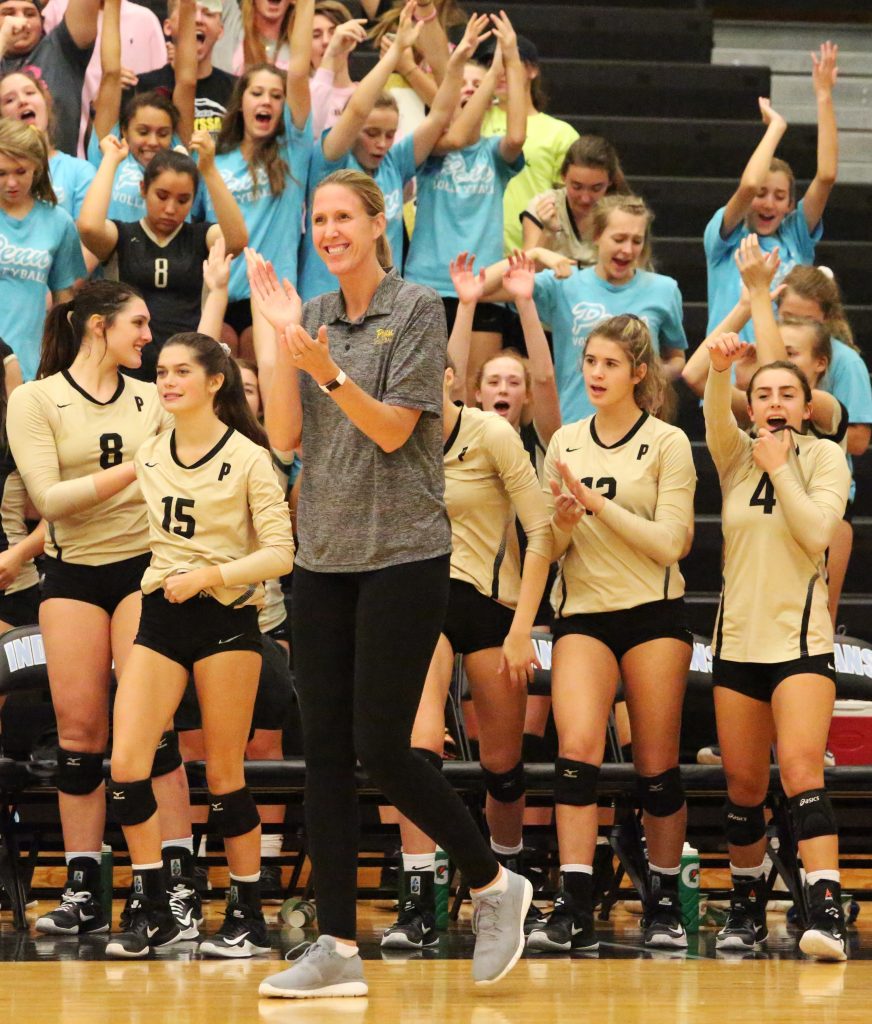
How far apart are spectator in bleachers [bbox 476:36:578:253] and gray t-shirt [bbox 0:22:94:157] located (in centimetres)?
175

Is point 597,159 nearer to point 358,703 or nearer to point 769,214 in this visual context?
point 769,214

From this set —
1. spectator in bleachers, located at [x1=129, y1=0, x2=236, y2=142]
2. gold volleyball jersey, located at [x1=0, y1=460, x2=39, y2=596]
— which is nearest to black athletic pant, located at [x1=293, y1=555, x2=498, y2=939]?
gold volleyball jersey, located at [x1=0, y1=460, x2=39, y2=596]

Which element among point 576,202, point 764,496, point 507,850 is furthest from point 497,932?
point 576,202

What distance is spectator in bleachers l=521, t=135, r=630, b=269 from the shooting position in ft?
21.2

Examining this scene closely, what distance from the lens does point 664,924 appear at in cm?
460

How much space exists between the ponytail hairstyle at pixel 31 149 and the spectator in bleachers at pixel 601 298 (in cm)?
166

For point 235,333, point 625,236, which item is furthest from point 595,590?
point 235,333

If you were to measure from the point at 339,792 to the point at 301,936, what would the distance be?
4.07 feet

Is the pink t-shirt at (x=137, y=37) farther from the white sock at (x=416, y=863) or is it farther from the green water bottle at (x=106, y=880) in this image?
the white sock at (x=416, y=863)

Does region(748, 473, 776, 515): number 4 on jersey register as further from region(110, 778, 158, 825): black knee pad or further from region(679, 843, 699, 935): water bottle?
region(110, 778, 158, 825): black knee pad

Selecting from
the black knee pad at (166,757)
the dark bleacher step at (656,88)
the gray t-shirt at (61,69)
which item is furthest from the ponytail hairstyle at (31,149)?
the dark bleacher step at (656,88)

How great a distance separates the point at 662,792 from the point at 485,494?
0.98 m

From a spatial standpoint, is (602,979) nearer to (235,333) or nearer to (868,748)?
(868,748)

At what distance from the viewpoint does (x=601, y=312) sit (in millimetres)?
5961
